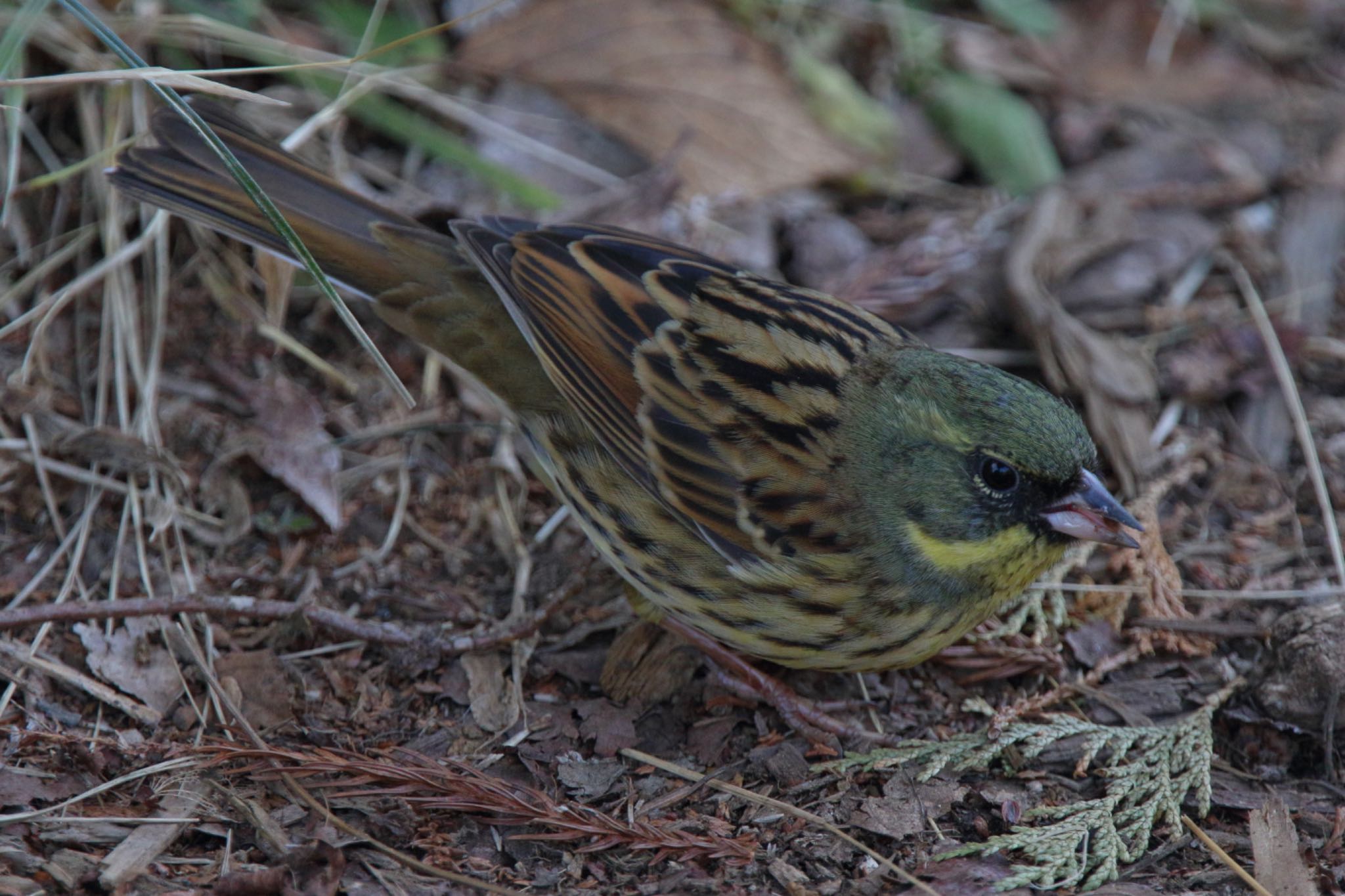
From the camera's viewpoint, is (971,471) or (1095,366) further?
(1095,366)

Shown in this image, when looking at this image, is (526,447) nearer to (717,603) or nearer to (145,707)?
(717,603)

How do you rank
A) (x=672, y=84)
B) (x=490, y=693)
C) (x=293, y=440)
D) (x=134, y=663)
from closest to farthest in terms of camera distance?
(x=134, y=663)
(x=490, y=693)
(x=293, y=440)
(x=672, y=84)

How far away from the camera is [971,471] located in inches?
137

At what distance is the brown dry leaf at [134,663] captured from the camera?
3.57 meters

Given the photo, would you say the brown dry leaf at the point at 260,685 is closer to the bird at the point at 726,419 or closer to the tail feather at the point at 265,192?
the bird at the point at 726,419

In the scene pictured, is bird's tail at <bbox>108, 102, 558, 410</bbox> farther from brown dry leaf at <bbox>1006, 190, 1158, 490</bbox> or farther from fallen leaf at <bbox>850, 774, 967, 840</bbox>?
brown dry leaf at <bbox>1006, 190, 1158, 490</bbox>

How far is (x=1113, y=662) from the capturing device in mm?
3885

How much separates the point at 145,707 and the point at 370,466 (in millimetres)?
1229

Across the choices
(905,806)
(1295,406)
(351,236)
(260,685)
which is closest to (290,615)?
(260,685)

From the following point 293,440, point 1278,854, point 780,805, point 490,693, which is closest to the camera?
point 1278,854

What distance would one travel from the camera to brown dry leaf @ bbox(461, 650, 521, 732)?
12.1 ft

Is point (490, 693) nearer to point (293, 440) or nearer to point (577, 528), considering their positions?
point (577, 528)

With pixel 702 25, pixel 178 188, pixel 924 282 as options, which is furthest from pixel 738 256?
pixel 178 188

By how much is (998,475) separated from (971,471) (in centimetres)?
8
